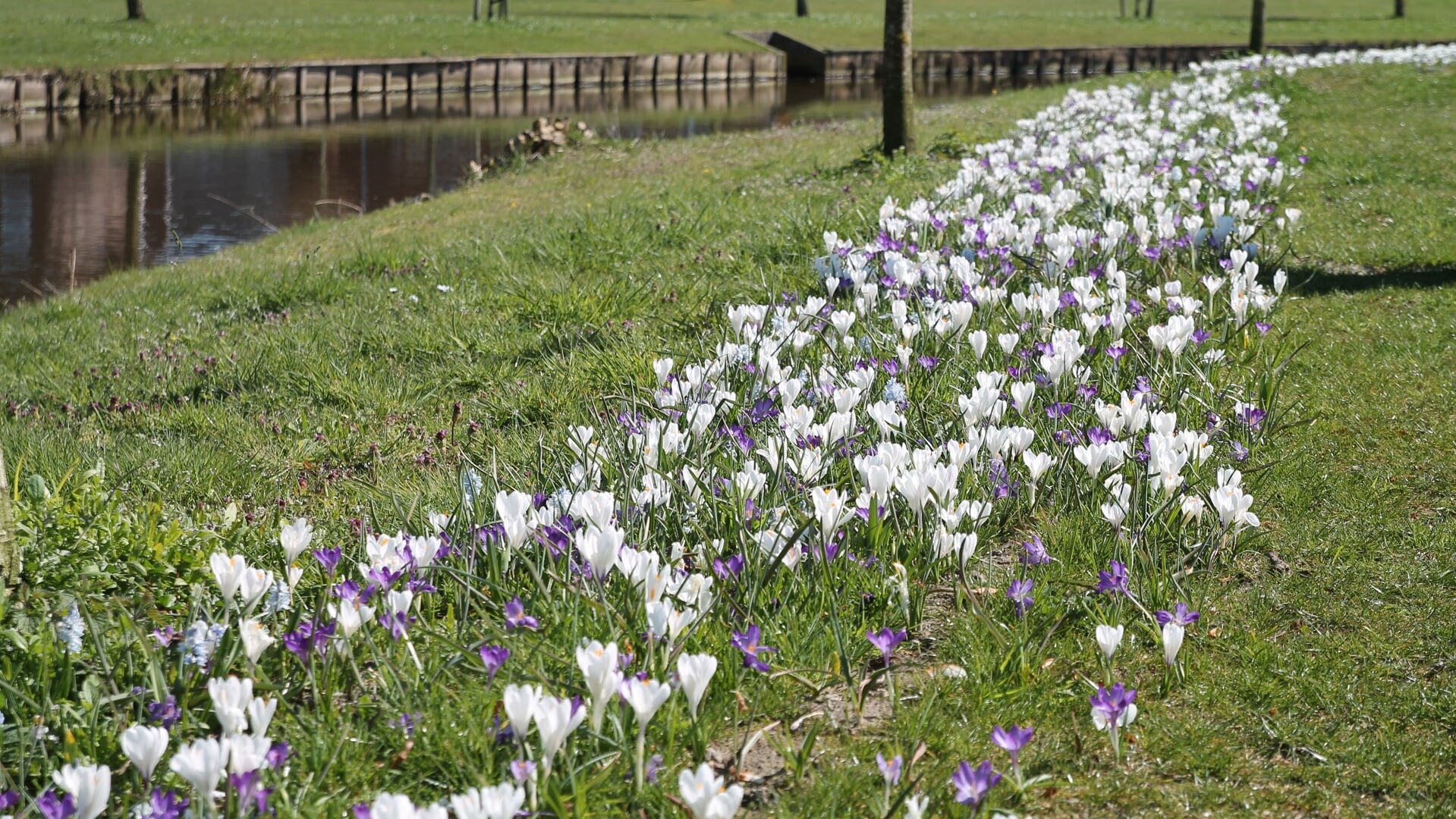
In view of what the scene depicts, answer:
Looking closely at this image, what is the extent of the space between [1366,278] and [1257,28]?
2820 cm

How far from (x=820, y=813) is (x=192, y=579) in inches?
77.5

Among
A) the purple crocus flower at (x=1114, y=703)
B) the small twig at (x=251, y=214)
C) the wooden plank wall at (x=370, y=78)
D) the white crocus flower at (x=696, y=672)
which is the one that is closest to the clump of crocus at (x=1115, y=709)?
the purple crocus flower at (x=1114, y=703)

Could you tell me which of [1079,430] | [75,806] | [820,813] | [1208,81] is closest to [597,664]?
[820,813]

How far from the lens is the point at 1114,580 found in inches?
136

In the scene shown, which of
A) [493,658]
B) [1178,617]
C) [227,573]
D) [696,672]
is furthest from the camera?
[1178,617]

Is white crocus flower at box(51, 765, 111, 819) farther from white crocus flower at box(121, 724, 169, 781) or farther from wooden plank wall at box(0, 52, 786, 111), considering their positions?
wooden plank wall at box(0, 52, 786, 111)

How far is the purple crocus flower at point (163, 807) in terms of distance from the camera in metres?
2.31

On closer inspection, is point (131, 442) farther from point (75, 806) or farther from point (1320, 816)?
point (1320, 816)

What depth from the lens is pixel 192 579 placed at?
367cm

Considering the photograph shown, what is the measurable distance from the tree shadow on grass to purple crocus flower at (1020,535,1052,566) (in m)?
4.39

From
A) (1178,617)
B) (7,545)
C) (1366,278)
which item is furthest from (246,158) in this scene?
(1178,617)

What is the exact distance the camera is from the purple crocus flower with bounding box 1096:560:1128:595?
340 centimetres

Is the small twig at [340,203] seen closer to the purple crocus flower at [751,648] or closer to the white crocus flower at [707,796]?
the purple crocus flower at [751,648]

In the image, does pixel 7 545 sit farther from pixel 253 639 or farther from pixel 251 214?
pixel 251 214
